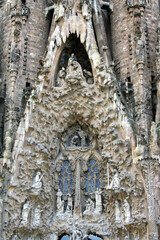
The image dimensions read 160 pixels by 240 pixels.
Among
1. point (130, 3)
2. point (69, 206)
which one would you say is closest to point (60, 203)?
point (69, 206)

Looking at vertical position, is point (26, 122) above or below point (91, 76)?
below

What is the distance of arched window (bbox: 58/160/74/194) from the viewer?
12171mm

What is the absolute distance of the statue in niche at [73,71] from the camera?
12391mm

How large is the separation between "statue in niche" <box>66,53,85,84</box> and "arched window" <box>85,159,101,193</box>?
101 inches

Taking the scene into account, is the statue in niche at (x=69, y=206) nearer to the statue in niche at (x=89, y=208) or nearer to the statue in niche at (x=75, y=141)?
the statue in niche at (x=89, y=208)

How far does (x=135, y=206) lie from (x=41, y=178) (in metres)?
2.74

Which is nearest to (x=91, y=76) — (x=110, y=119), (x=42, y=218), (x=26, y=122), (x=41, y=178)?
(x=110, y=119)

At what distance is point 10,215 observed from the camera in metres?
10.7

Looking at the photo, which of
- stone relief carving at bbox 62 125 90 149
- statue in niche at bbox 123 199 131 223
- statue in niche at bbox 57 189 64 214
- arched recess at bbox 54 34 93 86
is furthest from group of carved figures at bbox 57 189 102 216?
arched recess at bbox 54 34 93 86

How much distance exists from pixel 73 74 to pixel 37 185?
11.8 feet

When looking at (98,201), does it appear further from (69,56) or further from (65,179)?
(69,56)

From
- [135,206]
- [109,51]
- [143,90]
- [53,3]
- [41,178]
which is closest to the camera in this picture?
[135,206]

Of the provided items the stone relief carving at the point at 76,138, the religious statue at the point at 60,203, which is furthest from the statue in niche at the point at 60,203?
the stone relief carving at the point at 76,138

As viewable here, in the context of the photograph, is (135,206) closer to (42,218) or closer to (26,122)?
(42,218)
